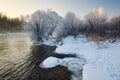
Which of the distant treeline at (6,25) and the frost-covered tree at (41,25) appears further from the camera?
the distant treeline at (6,25)

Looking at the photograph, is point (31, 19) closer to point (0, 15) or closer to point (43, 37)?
point (43, 37)

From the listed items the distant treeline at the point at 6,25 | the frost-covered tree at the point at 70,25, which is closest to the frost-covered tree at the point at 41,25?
the frost-covered tree at the point at 70,25

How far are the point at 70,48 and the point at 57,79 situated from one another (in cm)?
1453

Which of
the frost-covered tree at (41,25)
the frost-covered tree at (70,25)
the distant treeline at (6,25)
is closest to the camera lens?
the frost-covered tree at (41,25)

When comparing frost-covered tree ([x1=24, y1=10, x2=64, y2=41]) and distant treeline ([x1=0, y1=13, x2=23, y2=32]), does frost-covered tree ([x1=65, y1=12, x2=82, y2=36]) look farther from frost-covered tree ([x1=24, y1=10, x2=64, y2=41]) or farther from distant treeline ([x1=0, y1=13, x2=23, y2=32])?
distant treeline ([x1=0, y1=13, x2=23, y2=32])

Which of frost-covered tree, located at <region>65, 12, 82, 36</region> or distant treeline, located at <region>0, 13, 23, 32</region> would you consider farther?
distant treeline, located at <region>0, 13, 23, 32</region>

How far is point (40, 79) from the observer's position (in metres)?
13.3

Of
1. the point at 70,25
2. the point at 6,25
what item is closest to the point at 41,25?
the point at 70,25

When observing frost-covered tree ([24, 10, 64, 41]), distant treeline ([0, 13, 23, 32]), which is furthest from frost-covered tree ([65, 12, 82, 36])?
distant treeline ([0, 13, 23, 32])

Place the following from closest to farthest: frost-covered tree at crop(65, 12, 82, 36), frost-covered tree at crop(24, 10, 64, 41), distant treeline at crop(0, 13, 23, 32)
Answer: frost-covered tree at crop(24, 10, 64, 41)
frost-covered tree at crop(65, 12, 82, 36)
distant treeline at crop(0, 13, 23, 32)

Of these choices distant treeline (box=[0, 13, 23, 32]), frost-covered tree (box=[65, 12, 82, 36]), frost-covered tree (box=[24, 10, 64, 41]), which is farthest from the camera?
distant treeline (box=[0, 13, 23, 32])

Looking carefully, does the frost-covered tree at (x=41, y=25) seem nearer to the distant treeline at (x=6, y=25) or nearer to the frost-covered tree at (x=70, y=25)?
the frost-covered tree at (x=70, y=25)

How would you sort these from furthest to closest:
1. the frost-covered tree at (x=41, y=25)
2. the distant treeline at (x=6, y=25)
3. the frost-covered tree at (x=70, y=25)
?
the distant treeline at (x=6, y=25) → the frost-covered tree at (x=70, y=25) → the frost-covered tree at (x=41, y=25)

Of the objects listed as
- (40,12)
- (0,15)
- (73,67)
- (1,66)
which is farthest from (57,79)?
(0,15)
